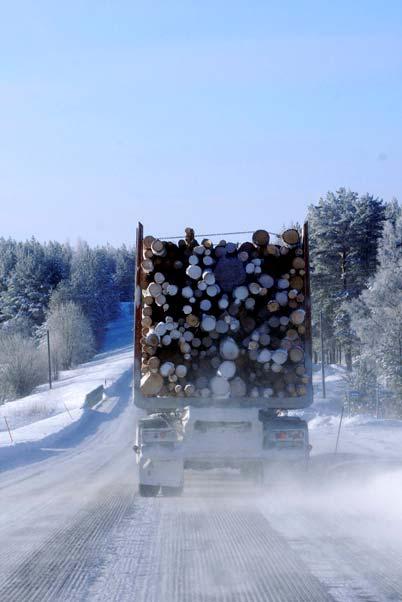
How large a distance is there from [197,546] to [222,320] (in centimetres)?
442

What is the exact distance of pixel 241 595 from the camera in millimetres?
6176

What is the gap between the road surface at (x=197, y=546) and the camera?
251 inches

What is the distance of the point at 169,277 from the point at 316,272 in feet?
149

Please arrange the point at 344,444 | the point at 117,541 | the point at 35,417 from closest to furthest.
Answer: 1. the point at 117,541
2. the point at 344,444
3. the point at 35,417

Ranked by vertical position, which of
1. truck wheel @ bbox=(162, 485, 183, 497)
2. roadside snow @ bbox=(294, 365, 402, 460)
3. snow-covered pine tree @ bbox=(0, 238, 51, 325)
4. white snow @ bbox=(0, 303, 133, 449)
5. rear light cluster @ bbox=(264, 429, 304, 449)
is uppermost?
snow-covered pine tree @ bbox=(0, 238, 51, 325)

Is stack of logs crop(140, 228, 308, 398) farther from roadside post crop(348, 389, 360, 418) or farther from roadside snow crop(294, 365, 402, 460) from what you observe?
roadside post crop(348, 389, 360, 418)

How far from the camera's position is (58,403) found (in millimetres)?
55094

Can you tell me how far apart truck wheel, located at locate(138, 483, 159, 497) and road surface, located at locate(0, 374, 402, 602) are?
155 millimetres

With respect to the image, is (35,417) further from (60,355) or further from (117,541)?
(117,541)

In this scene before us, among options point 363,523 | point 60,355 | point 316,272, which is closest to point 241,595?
point 363,523

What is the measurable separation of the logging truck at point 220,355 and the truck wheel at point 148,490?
0.02 metres

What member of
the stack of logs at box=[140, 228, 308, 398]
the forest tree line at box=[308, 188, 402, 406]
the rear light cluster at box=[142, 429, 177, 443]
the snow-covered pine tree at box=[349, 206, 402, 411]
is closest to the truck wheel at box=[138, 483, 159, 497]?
the rear light cluster at box=[142, 429, 177, 443]

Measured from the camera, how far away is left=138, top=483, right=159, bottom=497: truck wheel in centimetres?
1186

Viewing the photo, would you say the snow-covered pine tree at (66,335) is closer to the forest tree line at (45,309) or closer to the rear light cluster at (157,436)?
the forest tree line at (45,309)
